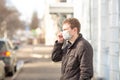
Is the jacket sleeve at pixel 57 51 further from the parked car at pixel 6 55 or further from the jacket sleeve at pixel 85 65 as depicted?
the parked car at pixel 6 55

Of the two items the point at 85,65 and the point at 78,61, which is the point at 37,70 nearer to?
the point at 78,61

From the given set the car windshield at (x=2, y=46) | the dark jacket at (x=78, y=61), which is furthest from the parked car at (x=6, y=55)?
the dark jacket at (x=78, y=61)

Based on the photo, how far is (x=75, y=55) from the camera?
6168mm

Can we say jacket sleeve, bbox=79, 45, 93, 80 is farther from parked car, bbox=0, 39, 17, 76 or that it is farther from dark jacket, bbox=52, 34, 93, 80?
parked car, bbox=0, 39, 17, 76

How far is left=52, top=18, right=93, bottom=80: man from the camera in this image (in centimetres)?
602

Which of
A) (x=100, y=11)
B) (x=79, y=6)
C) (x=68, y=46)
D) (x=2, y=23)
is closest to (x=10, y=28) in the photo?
(x=2, y=23)

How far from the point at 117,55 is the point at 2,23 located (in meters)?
70.5

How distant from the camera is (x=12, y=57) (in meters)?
20.8

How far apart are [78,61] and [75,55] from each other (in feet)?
0.30

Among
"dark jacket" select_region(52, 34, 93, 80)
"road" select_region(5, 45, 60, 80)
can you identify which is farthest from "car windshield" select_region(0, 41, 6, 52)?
"dark jacket" select_region(52, 34, 93, 80)

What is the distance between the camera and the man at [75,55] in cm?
602

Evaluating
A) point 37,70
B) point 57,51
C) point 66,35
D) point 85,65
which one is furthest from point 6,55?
point 85,65

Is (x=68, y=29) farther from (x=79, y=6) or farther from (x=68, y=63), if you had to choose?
(x=79, y=6)

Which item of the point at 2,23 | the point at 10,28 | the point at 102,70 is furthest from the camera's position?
the point at 10,28
